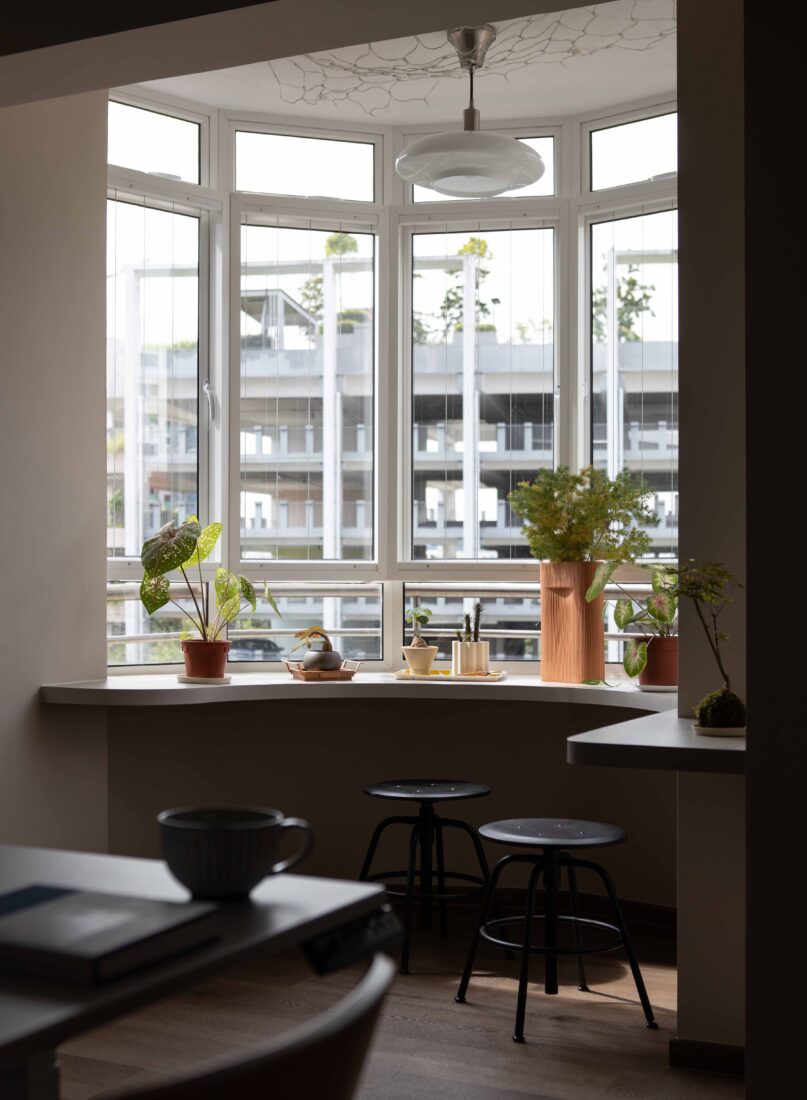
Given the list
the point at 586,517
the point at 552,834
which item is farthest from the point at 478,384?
the point at 552,834

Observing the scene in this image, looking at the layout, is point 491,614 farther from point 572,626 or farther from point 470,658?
point 572,626

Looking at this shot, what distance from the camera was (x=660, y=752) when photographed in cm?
263

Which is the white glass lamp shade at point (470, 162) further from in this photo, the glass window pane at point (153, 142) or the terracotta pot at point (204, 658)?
the terracotta pot at point (204, 658)

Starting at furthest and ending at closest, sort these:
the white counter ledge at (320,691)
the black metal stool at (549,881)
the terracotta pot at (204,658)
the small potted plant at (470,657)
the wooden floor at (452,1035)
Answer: the small potted plant at (470,657)
the terracotta pot at (204,658)
the white counter ledge at (320,691)
the black metal stool at (549,881)
the wooden floor at (452,1035)

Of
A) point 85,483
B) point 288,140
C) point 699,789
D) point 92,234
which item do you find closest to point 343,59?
point 288,140

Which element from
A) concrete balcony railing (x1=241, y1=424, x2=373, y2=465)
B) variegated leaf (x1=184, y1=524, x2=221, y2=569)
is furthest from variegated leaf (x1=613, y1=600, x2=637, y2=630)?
variegated leaf (x1=184, y1=524, x2=221, y2=569)

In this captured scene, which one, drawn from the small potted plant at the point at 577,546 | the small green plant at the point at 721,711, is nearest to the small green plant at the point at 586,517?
the small potted plant at the point at 577,546

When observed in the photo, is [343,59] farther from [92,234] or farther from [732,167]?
[732,167]

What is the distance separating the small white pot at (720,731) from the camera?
9.30 ft

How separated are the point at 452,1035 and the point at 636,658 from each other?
1.37 meters

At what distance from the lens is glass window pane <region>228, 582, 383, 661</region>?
16.2 ft

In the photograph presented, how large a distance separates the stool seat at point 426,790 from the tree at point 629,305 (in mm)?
1829

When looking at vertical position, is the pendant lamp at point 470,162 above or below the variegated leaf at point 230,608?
above

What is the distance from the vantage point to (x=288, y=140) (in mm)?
5113
